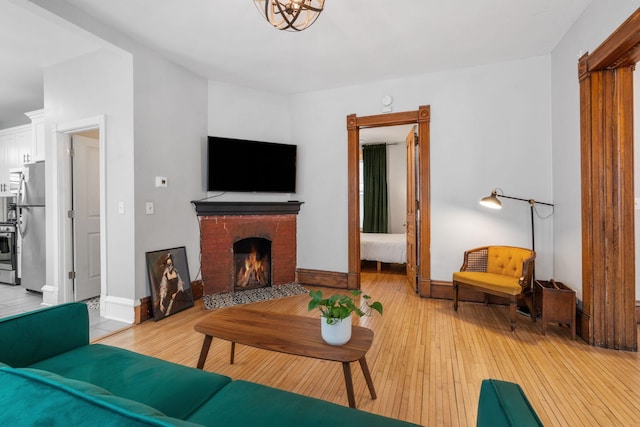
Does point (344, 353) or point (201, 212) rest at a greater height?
point (201, 212)

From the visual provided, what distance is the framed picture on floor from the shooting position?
3147 millimetres

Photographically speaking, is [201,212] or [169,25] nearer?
[169,25]

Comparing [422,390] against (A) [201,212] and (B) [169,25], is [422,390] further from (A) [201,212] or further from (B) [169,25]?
(B) [169,25]

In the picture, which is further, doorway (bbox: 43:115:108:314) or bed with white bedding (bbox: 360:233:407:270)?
bed with white bedding (bbox: 360:233:407:270)

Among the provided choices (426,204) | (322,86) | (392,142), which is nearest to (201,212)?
(322,86)

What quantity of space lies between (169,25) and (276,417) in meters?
3.16

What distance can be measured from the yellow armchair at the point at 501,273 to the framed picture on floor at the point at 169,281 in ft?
9.73

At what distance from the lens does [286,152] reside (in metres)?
4.37

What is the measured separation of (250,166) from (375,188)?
12.1ft

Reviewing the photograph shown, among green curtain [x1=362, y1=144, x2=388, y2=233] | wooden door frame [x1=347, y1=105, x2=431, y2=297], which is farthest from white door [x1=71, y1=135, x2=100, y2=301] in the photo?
green curtain [x1=362, y1=144, x2=388, y2=233]

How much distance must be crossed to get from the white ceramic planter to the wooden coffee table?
28 mm

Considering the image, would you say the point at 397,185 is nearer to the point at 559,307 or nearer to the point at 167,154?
the point at 559,307

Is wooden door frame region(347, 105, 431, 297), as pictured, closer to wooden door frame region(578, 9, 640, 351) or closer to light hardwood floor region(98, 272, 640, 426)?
light hardwood floor region(98, 272, 640, 426)

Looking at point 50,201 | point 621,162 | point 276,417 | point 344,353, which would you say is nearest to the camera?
point 276,417
